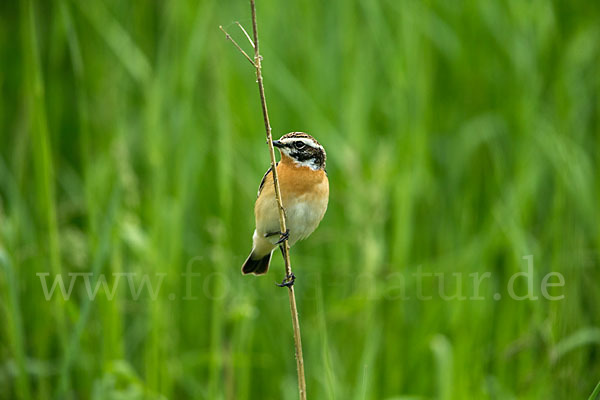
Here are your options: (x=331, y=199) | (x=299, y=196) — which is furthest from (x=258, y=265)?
(x=331, y=199)

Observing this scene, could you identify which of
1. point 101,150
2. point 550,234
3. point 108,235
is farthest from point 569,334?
point 101,150

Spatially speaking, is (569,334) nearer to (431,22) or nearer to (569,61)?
(569,61)

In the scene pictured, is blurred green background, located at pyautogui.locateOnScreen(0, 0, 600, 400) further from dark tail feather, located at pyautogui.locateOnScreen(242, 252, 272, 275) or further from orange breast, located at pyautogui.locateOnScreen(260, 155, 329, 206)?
orange breast, located at pyautogui.locateOnScreen(260, 155, 329, 206)

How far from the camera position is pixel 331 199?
523cm

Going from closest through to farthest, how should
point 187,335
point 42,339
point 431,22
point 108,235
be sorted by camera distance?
point 108,235 → point 42,339 → point 187,335 → point 431,22

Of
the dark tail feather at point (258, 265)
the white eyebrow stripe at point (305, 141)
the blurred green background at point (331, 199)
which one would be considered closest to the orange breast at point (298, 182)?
the white eyebrow stripe at point (305, 141)

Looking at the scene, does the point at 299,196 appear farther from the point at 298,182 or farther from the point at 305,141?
the point at 305,141

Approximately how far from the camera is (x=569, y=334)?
390 centimetres

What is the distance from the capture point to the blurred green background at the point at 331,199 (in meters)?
3.91

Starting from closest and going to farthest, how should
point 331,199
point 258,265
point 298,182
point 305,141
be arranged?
point 305,141 → point 298,182 → point 258,265 → point 331,199

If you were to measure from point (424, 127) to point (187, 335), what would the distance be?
2.28 metres

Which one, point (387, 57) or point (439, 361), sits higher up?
point (387, 57)

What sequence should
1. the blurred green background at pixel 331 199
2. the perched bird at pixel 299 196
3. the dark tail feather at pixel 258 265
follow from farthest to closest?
the dark tail feather at pixel 258 265
the blurred green background at pixel 331 199
the perched bird at pixel 299 196

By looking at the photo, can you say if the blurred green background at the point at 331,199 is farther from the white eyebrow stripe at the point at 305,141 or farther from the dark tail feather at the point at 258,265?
the white eyebrow stripe at the point at 305,141
